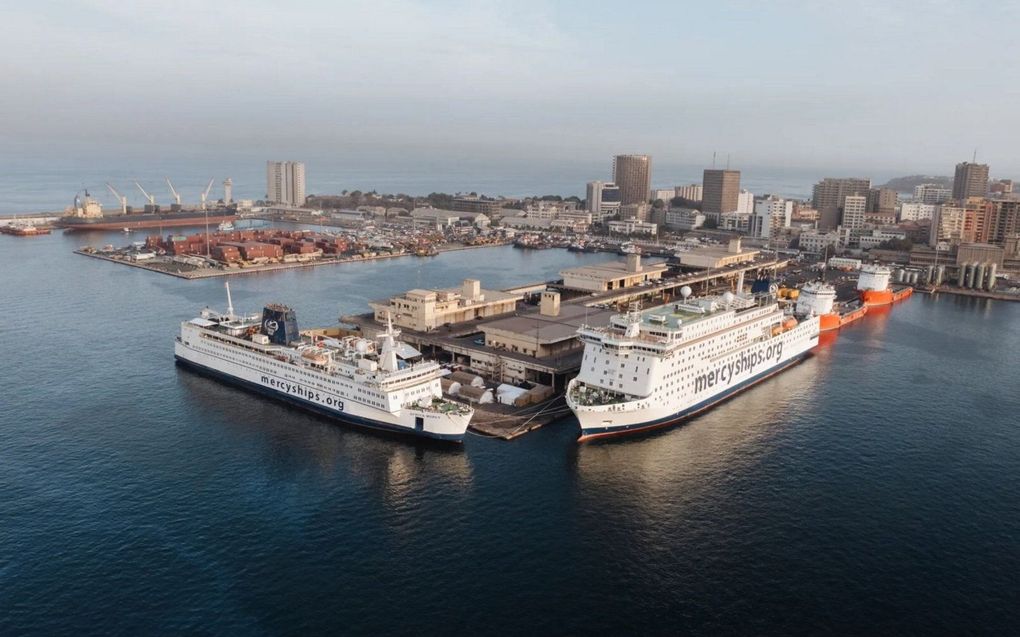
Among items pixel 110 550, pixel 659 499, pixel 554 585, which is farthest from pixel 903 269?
pixel 110 550

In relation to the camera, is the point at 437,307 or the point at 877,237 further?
the point at 877,237

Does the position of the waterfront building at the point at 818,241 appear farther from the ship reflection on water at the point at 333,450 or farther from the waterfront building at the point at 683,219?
the ship reflection on water at the point at 333,450

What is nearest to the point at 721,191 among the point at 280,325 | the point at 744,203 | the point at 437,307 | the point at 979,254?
the point at 744,203

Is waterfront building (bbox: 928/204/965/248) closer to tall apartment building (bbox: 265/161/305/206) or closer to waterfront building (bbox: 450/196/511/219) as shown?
waterfront building (bbox: 450/196/511/219)

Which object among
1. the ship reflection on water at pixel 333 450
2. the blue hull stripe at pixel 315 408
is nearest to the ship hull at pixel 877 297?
the blue hull stripe at pixel 315 408

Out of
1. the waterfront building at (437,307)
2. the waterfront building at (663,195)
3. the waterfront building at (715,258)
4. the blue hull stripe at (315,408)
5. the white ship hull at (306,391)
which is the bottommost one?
the blue hull stripe at (315,408)

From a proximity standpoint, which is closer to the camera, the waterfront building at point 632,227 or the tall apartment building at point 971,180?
the waterfront building at point 632,227

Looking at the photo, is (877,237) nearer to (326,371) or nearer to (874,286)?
(874,286)
